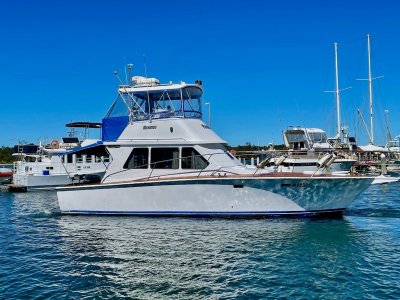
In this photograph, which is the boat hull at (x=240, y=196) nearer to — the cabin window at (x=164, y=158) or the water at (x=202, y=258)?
the water at (x=202, y=258)

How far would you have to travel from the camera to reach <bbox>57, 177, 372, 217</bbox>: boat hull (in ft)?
53.4

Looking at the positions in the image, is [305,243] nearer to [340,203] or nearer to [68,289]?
[340,203]

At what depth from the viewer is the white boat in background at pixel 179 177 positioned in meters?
16.5

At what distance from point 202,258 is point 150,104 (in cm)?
1026

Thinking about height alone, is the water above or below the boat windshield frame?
below

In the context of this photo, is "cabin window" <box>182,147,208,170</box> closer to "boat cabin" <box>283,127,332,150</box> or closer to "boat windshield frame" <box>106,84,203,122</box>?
"boat windshield frame" <box>106,84,203,122</box>

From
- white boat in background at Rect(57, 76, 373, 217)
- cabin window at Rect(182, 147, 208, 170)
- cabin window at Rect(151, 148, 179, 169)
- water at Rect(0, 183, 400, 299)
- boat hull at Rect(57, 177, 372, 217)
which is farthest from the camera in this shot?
cabin window at Rect(151, 148, 179, 169)

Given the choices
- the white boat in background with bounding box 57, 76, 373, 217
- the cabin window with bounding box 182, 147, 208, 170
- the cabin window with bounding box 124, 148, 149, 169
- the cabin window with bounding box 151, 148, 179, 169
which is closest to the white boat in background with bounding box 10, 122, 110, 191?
the white boat in background with bounding box 57, 76, 373, 217

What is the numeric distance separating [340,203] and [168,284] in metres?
9.83

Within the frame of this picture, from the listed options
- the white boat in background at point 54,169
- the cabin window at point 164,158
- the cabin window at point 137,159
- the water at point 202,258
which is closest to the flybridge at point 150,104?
the cabin window at point 137,159

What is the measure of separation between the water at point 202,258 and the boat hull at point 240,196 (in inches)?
20.6

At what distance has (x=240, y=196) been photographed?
16656 mm

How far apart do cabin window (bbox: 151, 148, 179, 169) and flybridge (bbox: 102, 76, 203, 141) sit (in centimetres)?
164

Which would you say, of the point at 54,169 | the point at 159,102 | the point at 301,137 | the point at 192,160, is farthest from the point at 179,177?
the point at 301,137
